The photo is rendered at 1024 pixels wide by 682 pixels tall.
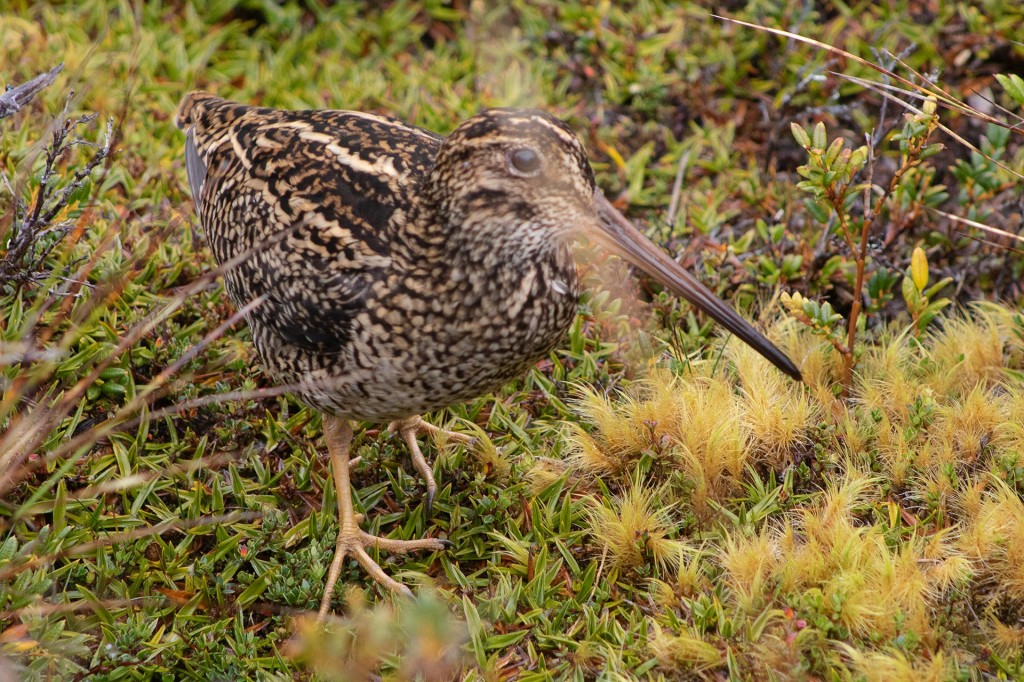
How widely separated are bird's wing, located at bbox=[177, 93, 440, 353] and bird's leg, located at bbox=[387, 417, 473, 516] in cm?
78

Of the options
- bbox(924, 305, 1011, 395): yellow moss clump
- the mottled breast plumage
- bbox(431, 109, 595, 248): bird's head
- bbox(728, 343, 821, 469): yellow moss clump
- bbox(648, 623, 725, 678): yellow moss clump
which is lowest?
bbox(648, 623, 725, 678): yellow moss clump

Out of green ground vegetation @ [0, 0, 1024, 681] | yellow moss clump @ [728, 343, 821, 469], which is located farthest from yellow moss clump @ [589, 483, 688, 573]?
yellow moss clump @ [728, 343, 821, 469]

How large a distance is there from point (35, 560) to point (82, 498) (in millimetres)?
655

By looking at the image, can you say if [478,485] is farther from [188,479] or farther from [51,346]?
[51,346]

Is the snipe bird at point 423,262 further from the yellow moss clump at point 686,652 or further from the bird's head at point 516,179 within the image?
the yellow moss clump at point 686,652

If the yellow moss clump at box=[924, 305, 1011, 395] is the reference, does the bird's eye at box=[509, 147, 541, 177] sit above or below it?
above

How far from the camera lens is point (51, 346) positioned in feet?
14.3

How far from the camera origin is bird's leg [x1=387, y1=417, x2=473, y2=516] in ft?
14.0

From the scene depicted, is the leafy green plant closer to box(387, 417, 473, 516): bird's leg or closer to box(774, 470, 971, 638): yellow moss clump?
box(774, 470, 971, 638): yellow moss clump

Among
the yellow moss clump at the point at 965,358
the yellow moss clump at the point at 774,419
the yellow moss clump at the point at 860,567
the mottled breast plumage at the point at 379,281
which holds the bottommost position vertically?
the yellow moss clump at the point at 860,567

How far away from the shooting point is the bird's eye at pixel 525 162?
3412mm

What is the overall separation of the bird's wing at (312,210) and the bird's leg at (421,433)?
0.78 metres

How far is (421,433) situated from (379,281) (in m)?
1.19

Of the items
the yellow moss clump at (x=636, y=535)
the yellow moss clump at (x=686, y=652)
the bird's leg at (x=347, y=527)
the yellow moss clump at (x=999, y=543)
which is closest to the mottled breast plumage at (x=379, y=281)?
the bird's leg at (x=347, y=527)
